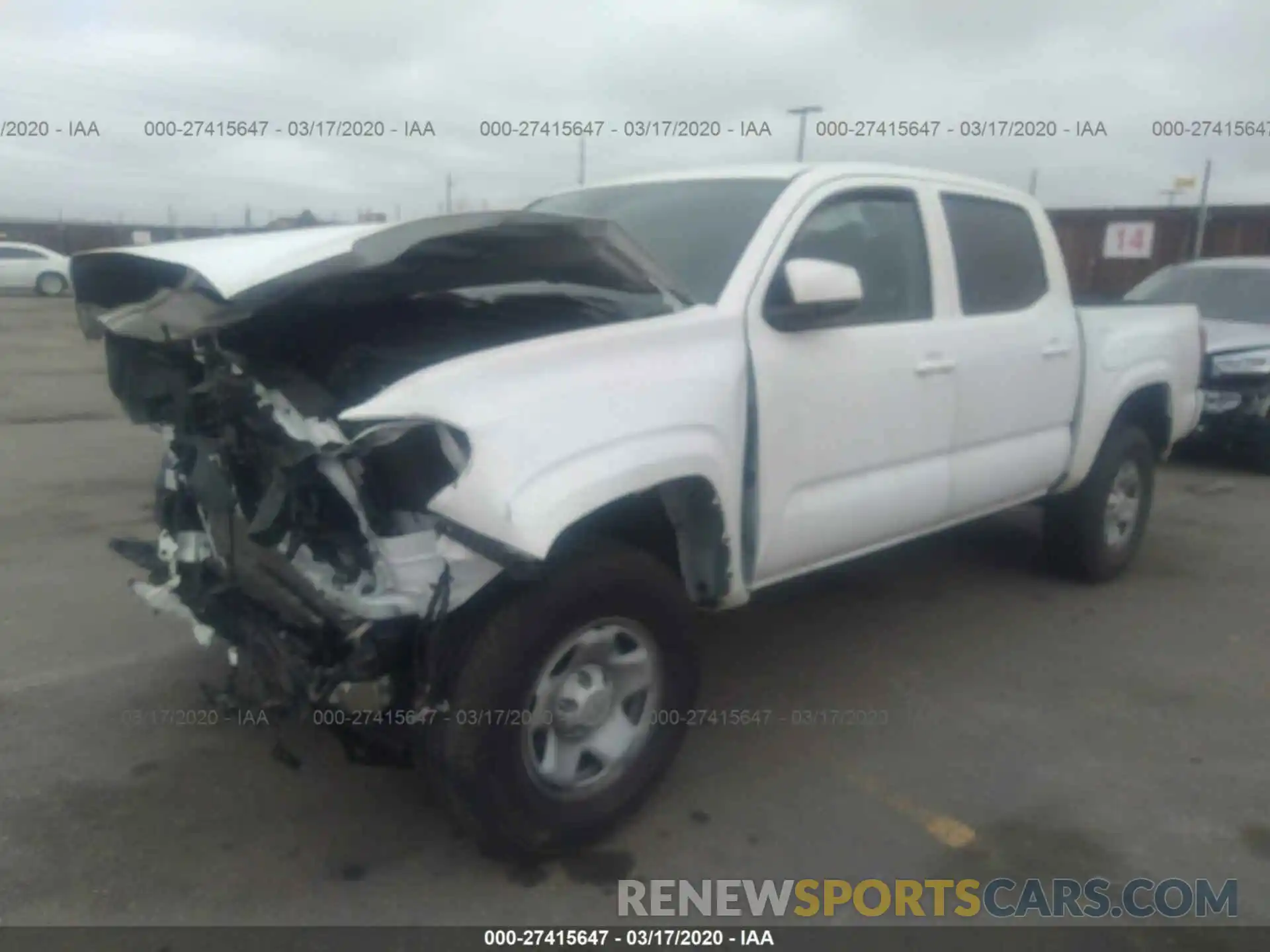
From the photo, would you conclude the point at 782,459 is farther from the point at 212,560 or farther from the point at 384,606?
the point at 212,560

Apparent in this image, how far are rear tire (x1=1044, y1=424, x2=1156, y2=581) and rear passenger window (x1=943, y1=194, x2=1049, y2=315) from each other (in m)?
1.00

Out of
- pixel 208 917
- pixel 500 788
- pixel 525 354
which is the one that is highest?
pixel 525 354

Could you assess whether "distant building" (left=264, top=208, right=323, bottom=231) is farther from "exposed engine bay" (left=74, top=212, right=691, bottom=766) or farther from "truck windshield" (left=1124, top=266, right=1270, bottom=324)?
"truck windshield" (left=1124, top=266, right=1270, bottom=324)

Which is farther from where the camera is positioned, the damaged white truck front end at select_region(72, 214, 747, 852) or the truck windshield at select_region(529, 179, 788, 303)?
the truck windshield at select_region(529, 179, 788, 303)

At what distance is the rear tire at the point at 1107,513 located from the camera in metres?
5.34

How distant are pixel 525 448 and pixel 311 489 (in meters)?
0.55

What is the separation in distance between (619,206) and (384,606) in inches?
84.3

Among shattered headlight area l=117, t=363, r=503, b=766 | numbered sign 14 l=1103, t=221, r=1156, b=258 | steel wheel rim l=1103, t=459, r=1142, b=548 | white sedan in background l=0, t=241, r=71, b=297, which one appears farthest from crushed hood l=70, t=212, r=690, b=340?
white sedan in background l=0, t=241, r=71, b=297

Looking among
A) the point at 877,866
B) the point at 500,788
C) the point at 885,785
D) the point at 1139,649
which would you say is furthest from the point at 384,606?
the point at 1139,649

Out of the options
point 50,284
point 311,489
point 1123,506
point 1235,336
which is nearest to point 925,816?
point 311,489

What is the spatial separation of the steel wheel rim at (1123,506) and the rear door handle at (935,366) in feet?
5.80

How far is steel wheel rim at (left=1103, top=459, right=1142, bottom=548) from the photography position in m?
5.50

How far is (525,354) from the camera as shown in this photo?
280cm

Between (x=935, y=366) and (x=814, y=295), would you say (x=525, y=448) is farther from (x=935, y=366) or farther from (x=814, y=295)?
(x=935, y=366)
